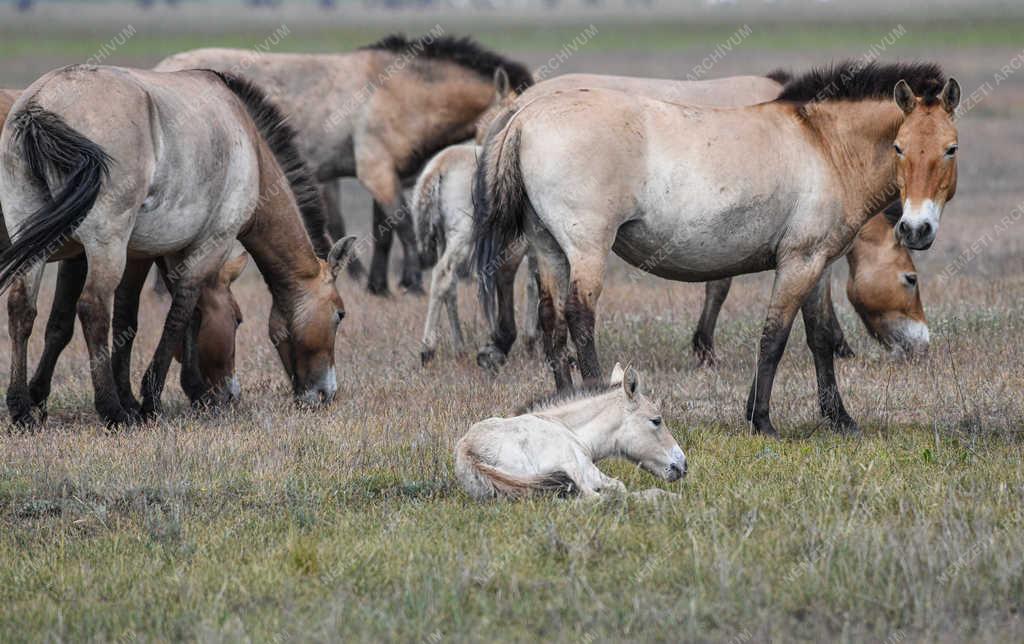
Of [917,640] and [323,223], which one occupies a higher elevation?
[917,640]

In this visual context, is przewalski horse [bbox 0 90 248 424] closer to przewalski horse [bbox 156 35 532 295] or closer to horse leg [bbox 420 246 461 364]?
horse leg [bbox 420 246 461 364]

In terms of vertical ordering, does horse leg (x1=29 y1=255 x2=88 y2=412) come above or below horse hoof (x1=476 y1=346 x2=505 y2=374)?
above

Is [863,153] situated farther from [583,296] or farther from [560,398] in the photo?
[560,398]

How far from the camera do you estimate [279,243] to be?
9.41 meters

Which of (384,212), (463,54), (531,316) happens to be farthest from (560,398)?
(463,54)

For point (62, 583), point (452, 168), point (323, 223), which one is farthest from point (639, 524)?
point (452, 168)

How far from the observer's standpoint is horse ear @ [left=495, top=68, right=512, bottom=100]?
13548 millimetres

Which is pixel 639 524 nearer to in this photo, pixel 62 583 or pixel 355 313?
pixel 62 583

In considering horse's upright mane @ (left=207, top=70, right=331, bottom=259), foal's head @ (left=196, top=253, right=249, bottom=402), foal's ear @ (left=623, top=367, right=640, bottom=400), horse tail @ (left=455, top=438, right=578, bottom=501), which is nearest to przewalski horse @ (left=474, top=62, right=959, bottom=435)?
foal's ear @ (left=623, top=367, right=640, bottom=400)

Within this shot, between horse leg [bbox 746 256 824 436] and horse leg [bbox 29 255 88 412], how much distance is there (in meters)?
4.59

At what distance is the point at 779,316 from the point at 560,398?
1915 millimetres

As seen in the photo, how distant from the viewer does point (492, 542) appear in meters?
5.64

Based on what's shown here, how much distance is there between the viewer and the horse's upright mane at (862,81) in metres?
7.88

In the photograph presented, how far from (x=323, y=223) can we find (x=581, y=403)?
373 cm
